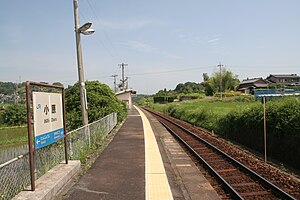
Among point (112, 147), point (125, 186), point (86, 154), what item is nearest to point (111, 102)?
point (112, 147)

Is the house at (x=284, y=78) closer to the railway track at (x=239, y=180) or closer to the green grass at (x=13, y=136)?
the green grass at (x=13, y=136)

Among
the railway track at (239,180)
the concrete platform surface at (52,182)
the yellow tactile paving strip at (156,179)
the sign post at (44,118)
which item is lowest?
the railway track at (239,180)

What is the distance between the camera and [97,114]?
16.1 meters

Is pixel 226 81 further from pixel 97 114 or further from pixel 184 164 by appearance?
pixel 184 164

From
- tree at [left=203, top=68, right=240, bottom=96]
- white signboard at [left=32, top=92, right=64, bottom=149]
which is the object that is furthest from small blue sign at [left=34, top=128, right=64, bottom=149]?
tree at [left=203, top=68, right=240, bottom=96]

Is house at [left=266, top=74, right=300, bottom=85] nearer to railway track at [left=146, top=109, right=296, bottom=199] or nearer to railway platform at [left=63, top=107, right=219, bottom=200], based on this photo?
railway track at [left=146, top=109, right=296, bottom=199]

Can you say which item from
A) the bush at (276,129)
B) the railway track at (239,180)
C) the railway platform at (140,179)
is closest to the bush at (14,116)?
the railway platform at (140,179)

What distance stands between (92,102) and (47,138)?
35.0 ft

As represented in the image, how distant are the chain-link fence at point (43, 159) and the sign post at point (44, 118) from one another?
0.31 metres

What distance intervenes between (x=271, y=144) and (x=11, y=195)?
31.1ft

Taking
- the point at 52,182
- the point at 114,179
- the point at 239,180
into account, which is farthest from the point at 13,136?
the point at 239,180

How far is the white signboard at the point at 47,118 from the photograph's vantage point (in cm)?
531

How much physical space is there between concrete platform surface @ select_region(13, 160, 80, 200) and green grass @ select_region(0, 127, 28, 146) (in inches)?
821

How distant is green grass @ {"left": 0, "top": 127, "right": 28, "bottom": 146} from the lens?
25445 mm
